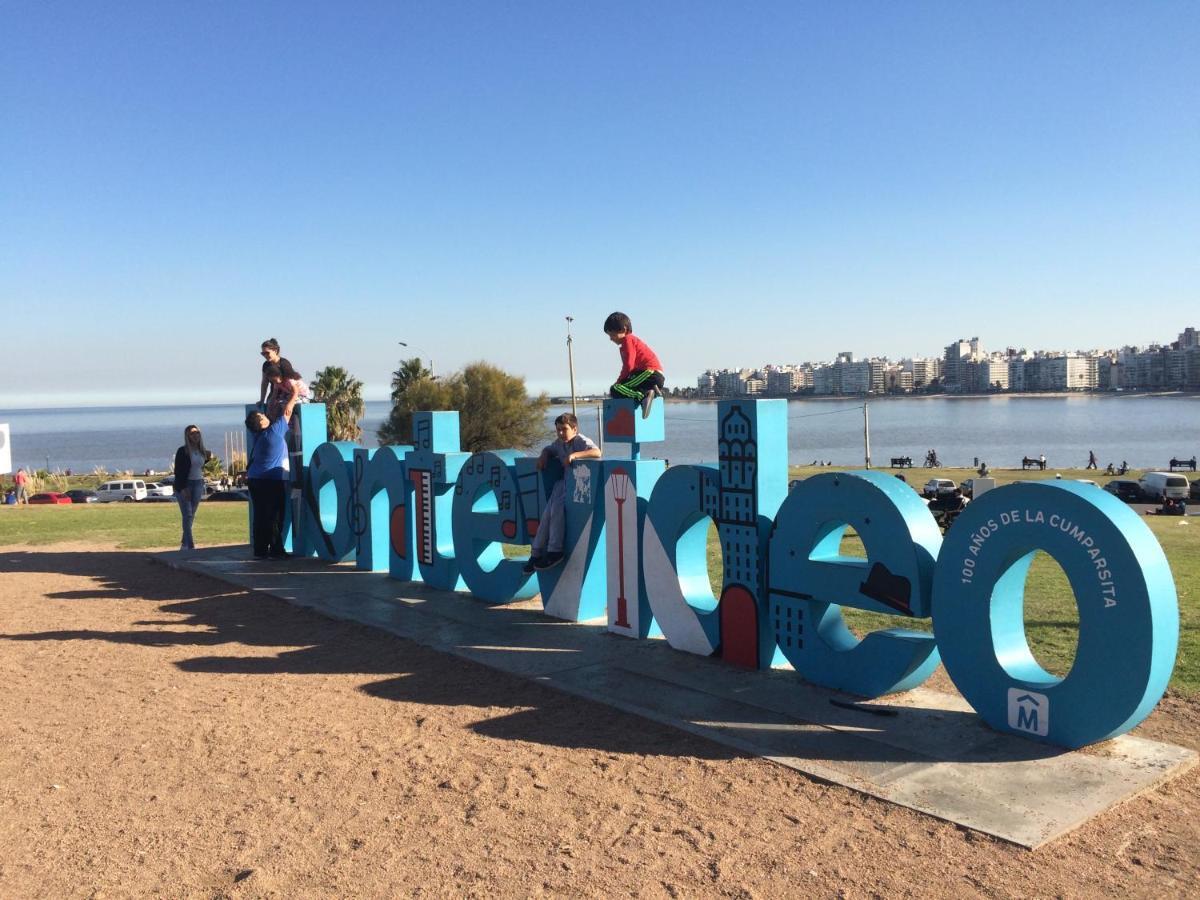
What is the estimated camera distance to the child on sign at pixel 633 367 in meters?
8.62

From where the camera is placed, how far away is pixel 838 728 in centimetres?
594

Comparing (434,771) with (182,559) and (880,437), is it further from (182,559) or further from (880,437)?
(880,437)

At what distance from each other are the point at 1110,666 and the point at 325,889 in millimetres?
4114

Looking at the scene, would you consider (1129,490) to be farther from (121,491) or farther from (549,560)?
(121,491)

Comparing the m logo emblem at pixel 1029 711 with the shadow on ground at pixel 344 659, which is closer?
the m logo emblem at pixel 1029 711

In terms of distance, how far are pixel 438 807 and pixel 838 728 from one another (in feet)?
8.12

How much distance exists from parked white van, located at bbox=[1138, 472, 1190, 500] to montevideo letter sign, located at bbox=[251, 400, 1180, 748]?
1412 inches

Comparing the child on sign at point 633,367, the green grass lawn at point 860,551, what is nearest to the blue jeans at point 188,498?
the green grass lawn at point 860,551

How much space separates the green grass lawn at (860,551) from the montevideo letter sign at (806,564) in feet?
2.54

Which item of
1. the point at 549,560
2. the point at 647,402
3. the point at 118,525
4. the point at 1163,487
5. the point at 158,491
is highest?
the point at 647,402

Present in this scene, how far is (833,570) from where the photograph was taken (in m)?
6.67

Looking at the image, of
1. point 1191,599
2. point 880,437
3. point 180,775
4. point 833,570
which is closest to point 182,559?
point 180,775

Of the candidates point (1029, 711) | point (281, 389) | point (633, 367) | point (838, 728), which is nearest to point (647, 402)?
point (633, 367)

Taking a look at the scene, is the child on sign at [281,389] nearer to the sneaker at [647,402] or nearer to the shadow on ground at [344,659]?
the shadow on ground at [344,659]
